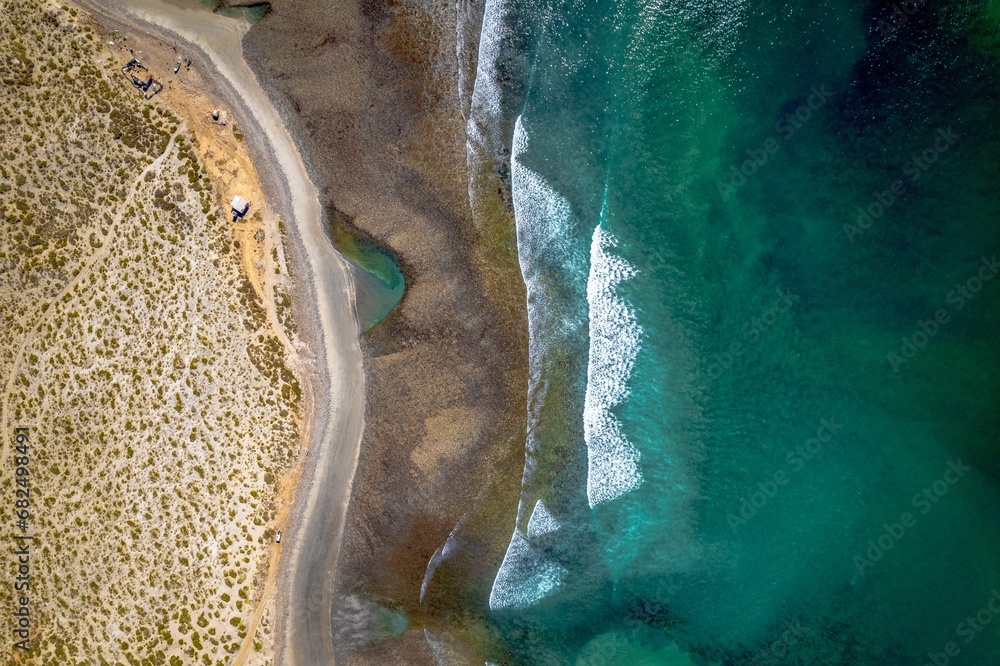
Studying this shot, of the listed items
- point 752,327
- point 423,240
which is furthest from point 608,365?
point 423,240

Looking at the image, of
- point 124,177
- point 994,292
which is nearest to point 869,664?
point 994,292

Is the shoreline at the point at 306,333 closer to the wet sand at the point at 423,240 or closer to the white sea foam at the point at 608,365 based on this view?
the wet sand at the point at 423,240

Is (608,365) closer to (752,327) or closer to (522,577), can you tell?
(752,327)

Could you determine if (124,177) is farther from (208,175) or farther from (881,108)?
(881,108)

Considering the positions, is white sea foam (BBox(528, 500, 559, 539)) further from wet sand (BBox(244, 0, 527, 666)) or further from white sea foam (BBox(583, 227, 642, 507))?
white sea foam (BBox(583, 227, 642, 507))

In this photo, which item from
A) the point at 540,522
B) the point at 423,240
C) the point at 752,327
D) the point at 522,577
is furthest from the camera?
the point at 752,327
